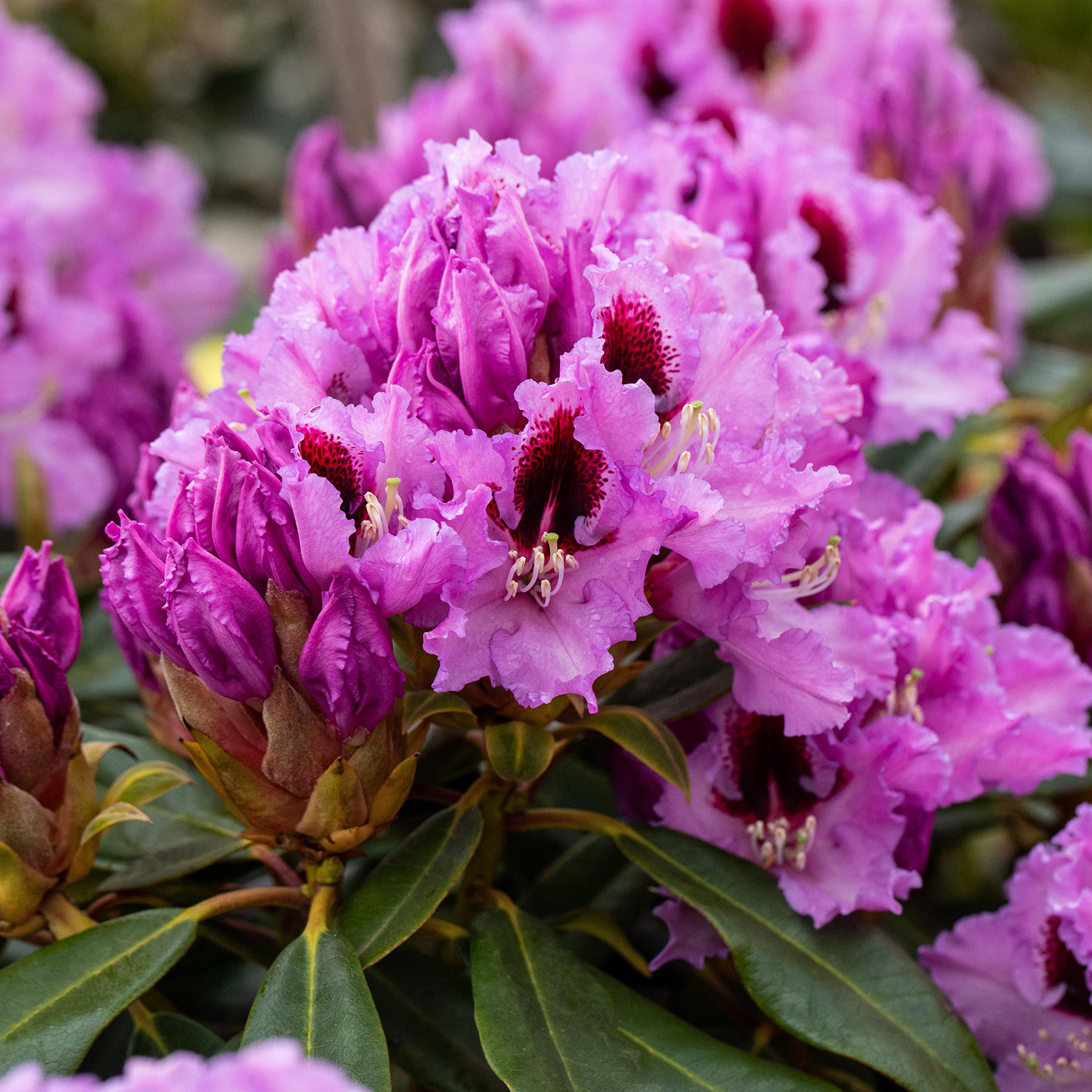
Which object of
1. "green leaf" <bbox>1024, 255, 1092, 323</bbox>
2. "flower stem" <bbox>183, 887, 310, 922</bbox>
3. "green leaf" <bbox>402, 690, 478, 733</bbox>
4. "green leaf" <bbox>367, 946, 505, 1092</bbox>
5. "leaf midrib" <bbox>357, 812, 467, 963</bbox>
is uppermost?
"green leaf" <bbox>402, 690, 478, 733</bbox>

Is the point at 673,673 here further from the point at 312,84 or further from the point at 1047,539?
the point at 312,84

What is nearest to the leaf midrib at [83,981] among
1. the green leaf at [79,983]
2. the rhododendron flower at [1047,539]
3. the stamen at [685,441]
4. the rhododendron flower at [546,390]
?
the green leaf at [79,983]

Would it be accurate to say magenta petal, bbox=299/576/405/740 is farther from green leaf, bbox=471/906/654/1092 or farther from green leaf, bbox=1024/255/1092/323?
green leaf, bbox=1024/255/1092/323

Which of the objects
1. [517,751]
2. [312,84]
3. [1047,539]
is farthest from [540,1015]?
[312,84]

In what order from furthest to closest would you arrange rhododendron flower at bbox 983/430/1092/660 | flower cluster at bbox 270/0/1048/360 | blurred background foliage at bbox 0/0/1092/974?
1. blurred background foliage at bbox 0/0/1092/974
2. flower cluster at bbox 270/0/1048/360
3. rhododendron flower at bbox 983/430/1092/660

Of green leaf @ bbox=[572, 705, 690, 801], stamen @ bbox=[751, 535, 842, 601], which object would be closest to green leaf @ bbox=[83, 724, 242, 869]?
green leaf @ bbox=[572, 705, 690, 801]
